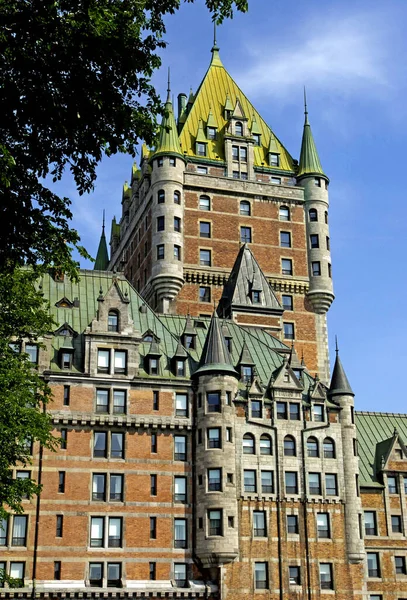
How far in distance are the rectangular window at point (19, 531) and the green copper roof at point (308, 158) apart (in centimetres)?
5400

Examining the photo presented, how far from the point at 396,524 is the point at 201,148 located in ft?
150

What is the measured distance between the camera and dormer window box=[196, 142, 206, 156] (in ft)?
317

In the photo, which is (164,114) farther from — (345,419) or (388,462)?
(388,462)

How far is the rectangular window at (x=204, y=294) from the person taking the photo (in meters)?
89.9

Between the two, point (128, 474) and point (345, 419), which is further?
point (345, 419)

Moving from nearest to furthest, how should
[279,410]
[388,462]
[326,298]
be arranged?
[279,410]
[388,462]
[326,298]

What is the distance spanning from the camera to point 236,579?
199 feet

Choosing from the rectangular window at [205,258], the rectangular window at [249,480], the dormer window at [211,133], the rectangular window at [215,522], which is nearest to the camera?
the rectangular window at [215,522]

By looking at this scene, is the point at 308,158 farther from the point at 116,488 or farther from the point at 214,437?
the point at 116,488

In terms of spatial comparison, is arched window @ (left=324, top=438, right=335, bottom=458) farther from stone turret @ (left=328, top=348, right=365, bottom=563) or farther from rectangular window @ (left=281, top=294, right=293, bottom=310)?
rectangular window @ (left=281, top=294, right=293, bottom=310)

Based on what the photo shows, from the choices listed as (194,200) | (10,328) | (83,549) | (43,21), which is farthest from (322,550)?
(43,21)

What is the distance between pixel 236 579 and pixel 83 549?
10.7 meters

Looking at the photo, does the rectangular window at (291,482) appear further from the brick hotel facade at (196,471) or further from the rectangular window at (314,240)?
the rectangular window at (314,240)

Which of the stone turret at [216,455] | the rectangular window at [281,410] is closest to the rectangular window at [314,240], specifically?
the stone turret at [216,455]
